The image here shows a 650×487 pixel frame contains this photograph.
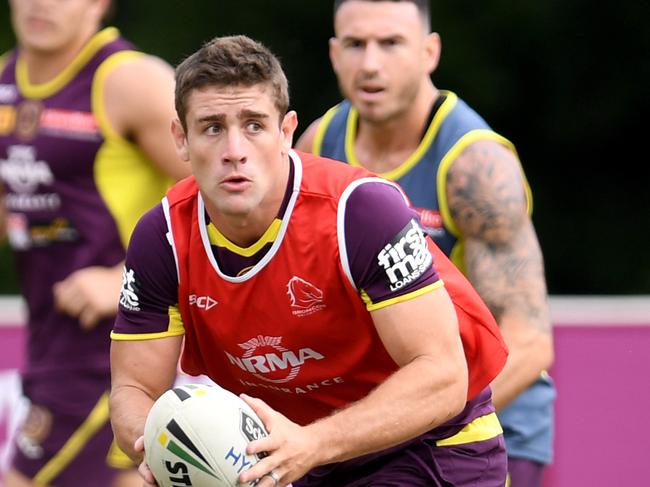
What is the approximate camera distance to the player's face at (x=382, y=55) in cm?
620

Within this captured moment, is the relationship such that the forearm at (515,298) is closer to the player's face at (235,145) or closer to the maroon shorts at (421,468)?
the maroon shorts at (421,468)

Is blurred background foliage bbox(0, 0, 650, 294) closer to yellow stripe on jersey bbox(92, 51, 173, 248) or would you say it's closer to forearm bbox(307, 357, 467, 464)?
yellow stripe on jersey bbox(92, 51, 173, 248)

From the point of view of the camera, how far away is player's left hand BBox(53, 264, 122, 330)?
6.43 metres

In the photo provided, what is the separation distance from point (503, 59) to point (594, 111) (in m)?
0.93

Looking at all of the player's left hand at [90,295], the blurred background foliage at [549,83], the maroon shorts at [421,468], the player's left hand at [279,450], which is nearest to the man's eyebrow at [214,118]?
the player's left hand at [279,450]

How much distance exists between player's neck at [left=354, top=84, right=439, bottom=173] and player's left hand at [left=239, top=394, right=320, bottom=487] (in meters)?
2.07

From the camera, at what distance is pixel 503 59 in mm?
13289

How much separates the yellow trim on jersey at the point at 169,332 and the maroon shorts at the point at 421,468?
665 millimetres

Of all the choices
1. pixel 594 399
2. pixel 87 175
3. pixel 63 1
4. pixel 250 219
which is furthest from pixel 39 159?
pixel 594 399

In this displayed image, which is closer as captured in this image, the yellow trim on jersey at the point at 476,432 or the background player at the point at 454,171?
the yellow trim on jersey at the point at 476,432

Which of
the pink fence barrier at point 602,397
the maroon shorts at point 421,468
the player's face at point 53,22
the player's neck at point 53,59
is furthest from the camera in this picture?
the pink fence barrier at point 602,397

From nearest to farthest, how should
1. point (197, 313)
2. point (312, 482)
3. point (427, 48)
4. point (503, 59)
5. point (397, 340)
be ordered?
1. point (397, 340)
2. point (197, 313)
3. point (312, 482)
4. point (427, 48)
5. point (503, 59)

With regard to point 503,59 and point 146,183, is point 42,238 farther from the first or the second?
point 503,59

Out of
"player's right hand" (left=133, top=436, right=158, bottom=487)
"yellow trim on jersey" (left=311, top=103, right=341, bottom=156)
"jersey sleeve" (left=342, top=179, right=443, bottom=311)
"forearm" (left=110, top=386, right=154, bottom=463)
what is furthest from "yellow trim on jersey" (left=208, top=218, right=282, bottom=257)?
"yellow trim on jersey" (left=311, top=103, right=341, bottom=156)
